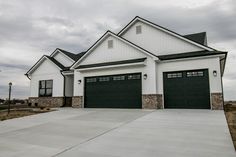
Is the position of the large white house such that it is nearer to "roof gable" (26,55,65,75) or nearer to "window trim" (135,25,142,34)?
"window trim" (135,25,142,34)

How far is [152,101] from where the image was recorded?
1448cm

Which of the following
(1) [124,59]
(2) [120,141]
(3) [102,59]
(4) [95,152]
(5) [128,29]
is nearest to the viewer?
(4) [95,152]

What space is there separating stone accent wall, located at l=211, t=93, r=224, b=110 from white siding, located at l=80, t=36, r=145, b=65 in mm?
6125

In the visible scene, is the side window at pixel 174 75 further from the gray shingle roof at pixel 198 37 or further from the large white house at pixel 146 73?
the gray shingle roof at pixel 198 37

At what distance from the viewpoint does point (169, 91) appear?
14.7m

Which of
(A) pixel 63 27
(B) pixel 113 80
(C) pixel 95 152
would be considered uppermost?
(A) pixel 63 27

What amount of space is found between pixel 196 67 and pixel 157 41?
449cm

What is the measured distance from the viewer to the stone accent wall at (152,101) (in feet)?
47.2

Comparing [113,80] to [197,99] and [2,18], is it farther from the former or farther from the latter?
[2,18]

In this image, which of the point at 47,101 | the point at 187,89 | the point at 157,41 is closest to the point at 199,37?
the point at 157,41

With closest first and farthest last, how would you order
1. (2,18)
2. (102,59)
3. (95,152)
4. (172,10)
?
(95,152) < (2,18) < (172,10) < (102,59)

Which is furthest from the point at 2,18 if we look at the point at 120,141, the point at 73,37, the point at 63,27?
the point at 120,141

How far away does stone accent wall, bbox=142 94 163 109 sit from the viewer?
14383 millimetres

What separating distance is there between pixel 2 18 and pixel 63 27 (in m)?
4.92
